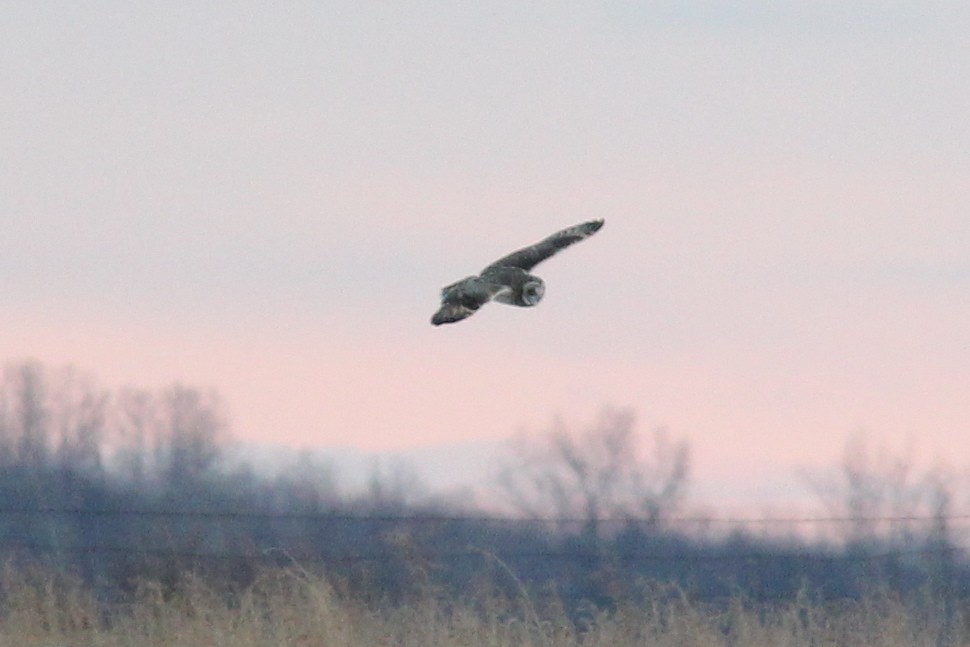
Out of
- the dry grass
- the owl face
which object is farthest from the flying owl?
the dry grass

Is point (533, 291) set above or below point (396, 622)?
above

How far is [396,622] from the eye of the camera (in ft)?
31.0

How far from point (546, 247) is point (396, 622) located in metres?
2.40

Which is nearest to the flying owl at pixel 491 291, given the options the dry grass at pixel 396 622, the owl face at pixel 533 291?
the owl face at pixel 533 291

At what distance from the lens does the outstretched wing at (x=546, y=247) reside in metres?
7.99

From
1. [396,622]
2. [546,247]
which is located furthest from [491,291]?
[396,622]

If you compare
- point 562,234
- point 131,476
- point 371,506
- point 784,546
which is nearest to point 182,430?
point 131,476

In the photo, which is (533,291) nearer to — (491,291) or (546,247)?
(491,291)

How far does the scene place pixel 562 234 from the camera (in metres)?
8.54

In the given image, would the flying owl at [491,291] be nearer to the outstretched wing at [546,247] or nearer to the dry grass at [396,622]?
the outstretched wing at [546,247]

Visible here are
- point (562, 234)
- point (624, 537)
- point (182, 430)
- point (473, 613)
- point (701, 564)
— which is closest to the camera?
point (562, 234)

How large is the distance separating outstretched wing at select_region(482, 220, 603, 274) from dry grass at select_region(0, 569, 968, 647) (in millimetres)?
1962

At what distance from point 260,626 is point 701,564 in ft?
17.1

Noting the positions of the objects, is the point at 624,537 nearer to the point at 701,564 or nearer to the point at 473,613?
the point at 701,564
